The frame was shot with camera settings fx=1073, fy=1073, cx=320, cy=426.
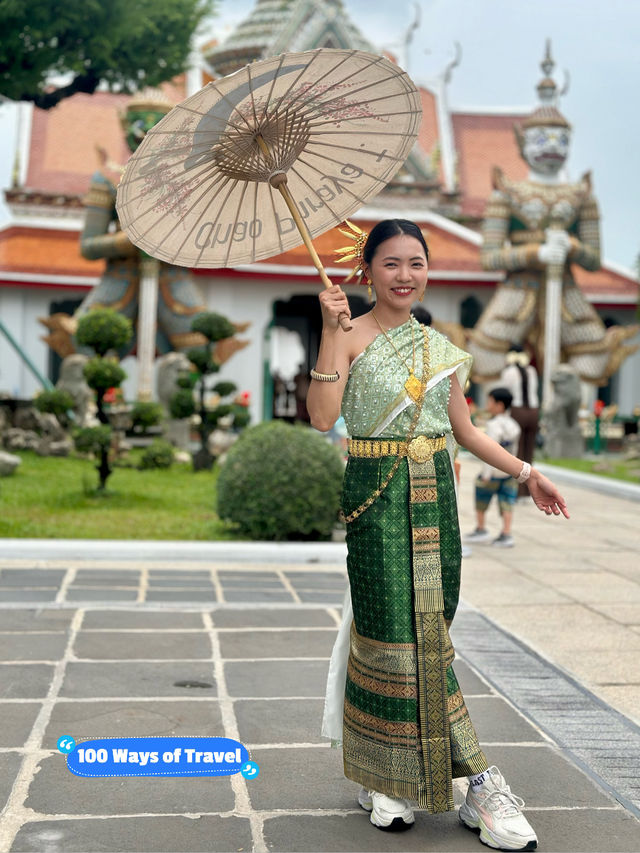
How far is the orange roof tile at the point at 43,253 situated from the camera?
763 inches

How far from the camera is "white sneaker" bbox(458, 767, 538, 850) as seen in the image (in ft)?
9.70

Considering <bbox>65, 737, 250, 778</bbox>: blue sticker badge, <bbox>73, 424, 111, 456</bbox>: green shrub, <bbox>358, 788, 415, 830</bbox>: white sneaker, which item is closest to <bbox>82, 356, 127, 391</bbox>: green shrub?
<bbox>73, 424, 111, 456</bbox>: green shrub

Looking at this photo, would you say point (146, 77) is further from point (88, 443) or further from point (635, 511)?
point (635, 511)

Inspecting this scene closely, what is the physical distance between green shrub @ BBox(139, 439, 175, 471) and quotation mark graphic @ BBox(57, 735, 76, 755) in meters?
9.60

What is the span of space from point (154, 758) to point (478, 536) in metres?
5.56

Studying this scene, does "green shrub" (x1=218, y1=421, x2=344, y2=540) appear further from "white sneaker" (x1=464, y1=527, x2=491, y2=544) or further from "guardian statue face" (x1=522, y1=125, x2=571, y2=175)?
"guardian statue face" (x1=522, y1=125, x2=571, y2=175)

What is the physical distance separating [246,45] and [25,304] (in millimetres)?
7045

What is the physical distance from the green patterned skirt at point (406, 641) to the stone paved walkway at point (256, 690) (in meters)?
0.21

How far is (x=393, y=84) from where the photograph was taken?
10.7 ft

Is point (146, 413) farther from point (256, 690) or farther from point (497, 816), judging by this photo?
point (497, 816)

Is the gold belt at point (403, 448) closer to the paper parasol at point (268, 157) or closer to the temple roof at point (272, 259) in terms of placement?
the paper parasol at point (268, 157)

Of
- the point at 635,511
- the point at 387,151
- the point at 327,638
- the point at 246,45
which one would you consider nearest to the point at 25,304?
the point at 246,45

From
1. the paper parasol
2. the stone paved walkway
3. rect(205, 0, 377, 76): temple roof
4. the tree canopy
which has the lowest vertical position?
the stone paved walkway

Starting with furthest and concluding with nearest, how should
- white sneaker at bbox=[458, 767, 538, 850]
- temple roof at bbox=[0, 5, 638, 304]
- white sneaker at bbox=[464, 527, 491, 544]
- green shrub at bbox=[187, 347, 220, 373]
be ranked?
1. temple roof at bbox=[0, 5, 638, 304]
2. green shrub at bbox=[187, 347, 220, 373]
3. white sneaker at bbox=[464, 527, 491, 544]
4. white sneaker at bbox=[458, 767, 538, 850]
